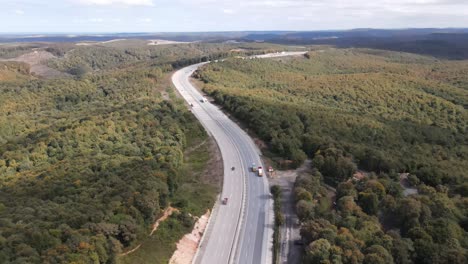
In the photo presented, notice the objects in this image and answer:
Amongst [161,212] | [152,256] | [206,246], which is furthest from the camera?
[161,212]

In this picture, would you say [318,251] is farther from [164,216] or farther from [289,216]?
[164,216]

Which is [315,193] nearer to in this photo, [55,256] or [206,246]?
[206,246]

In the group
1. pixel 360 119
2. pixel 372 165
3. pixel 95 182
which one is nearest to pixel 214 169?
pixel 95 182

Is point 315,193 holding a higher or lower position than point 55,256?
lower

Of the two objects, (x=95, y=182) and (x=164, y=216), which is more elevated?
(x=95, y=182)

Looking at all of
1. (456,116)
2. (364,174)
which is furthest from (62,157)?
(456,116)

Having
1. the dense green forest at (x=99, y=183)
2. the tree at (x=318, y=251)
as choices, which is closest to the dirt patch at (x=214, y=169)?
the dense green forest at (x=99, y=183)
